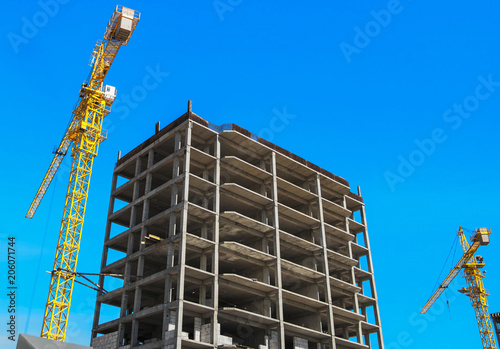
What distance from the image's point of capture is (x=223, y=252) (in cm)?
6316

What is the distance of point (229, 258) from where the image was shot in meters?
64.9

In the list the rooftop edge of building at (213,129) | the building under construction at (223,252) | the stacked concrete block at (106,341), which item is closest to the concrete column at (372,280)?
the building under construction at (223,252)

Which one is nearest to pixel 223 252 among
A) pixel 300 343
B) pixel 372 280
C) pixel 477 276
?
pixel 300 343

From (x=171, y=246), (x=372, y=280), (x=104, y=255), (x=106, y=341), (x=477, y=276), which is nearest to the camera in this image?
(x=171, y=246)

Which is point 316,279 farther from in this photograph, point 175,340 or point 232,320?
point 175,340

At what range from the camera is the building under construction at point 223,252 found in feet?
197

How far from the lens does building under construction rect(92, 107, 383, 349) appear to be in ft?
197

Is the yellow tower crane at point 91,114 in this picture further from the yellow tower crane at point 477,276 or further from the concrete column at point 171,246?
the yellow tower crane at point 477,276

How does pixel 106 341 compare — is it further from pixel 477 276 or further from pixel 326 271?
pixel 477 276

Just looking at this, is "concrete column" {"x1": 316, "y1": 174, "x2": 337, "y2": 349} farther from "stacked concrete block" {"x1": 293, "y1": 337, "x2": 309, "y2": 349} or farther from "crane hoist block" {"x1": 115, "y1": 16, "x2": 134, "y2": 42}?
"crane hoist block" {"x1": 115, "y1": 16, "x2": 134, "y2": 42}

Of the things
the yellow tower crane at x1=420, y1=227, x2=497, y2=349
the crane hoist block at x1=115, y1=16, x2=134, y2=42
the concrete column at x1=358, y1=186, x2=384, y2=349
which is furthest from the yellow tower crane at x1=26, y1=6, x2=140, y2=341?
the yellow tower crane at x1=420, y1=227, x2=497, y2=349

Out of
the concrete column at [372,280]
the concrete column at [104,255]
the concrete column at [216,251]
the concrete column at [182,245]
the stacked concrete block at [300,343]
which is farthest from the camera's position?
the concrete column at [372,280]

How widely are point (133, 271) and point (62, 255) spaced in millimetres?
8918

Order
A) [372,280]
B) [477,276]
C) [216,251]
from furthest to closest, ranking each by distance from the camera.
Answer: [477,276]
[372,280]
[216,251]
